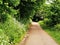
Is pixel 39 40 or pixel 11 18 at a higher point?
pixel 11 18

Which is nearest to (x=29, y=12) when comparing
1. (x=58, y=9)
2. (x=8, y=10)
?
(x=58, y=9)

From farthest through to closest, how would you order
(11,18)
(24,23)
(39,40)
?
(24,23)
(39,40)
(11,18)

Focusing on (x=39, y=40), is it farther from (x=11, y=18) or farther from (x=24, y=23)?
(x=24, y=23)

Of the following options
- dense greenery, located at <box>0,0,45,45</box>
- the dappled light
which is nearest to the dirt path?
the dappled light

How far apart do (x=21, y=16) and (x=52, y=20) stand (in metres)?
7.36

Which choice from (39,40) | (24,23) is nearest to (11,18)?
(39,40)

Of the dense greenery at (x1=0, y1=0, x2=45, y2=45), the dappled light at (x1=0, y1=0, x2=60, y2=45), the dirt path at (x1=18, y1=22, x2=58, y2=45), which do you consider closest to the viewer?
the dense greenery at (x1=0, y1=0, x2=45, y2=45)

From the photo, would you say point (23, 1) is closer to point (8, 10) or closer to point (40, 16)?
point (8, 10)

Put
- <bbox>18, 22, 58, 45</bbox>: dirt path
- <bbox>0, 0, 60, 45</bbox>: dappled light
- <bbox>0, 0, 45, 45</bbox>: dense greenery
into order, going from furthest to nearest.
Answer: <bbox>18, 22, 58, 45</bbox>: dirt path < <bbox>0, 0, 60, 45</bbox>: dappled light < <bbox>0, 0, 45, 45</bbox>: dense greenery

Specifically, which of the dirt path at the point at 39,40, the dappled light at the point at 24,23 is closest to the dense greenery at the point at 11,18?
the dappled light at the point at 24,23

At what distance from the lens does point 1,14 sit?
1521 centimetres

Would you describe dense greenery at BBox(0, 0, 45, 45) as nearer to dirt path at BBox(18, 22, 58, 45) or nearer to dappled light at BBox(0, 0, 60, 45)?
dappled light at BBox(0, 0, 60, 45)

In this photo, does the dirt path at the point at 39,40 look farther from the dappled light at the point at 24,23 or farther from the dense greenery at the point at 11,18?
the dense greenery at the point at 11,18

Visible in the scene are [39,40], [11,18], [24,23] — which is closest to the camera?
[11,18]
